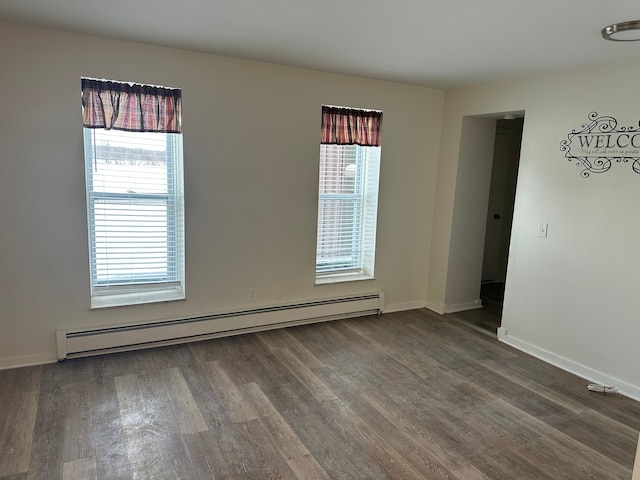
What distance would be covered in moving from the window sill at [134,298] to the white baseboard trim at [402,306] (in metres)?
2.21

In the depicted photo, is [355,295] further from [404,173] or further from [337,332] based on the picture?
[404,173]

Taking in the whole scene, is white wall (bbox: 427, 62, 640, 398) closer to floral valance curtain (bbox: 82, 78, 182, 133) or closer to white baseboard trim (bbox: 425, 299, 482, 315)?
white baseboard trim (bbox: 425, 299, 482, 315)

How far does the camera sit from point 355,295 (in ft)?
15.1

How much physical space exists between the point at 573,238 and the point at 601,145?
733 millimetres

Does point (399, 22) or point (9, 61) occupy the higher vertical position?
point (399, 22)

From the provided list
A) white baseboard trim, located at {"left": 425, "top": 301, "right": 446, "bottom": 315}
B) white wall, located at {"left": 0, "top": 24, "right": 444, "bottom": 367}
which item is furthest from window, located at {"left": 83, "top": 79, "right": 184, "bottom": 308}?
A: white baseboard trim, located at {"left": 425, "top": 301, "right": 446, "bottom": 315}

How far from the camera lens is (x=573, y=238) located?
3.53m

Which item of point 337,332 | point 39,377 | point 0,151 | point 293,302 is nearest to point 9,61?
point 0,151

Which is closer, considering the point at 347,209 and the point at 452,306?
the point at 347,209

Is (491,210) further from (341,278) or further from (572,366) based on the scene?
(572,366)

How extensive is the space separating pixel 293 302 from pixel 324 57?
220 cm

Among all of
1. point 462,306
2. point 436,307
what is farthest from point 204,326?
point 462,306

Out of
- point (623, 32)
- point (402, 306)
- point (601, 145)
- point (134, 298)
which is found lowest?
point (402, 306)

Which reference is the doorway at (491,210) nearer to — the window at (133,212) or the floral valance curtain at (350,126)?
the floral valance curtain at (350,126)
